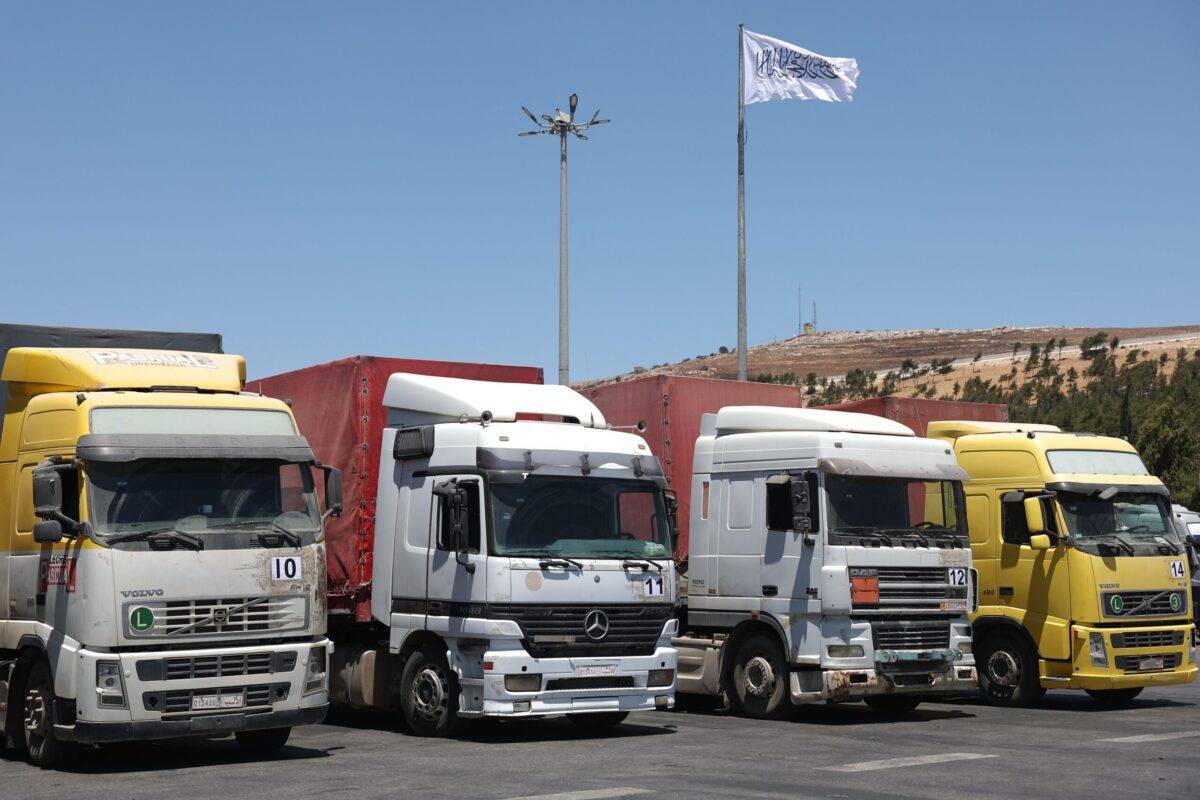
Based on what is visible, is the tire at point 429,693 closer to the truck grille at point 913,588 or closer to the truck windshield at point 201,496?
the truck windshield at point 201,496

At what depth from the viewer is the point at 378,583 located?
16094 mm

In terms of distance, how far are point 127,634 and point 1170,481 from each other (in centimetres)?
4677

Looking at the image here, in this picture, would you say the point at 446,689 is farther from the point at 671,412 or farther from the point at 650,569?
the point at 671,412

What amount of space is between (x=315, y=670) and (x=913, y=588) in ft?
22.0

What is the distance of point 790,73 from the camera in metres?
31.1

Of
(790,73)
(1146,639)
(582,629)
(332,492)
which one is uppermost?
(790,73)

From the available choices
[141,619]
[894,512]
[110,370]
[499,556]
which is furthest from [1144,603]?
[110,370]

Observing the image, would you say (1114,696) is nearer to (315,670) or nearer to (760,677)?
(760,677)

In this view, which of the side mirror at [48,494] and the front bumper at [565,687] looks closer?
the side mirror at [48,494]

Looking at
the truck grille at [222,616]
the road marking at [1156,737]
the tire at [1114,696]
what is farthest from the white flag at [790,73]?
the truck grille at [222,616]

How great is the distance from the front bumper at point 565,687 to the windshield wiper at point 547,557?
816mm

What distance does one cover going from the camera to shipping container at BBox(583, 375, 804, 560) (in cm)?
1841

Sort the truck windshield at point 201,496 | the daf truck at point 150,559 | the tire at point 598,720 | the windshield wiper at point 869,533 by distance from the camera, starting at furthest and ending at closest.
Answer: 1. the windshield wiper at point 869,533
2. the tire at point 598,720
3. the truck windshield at point 201,496
4. the daf truck at point 150,559

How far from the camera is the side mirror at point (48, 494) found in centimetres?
1265
